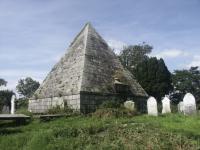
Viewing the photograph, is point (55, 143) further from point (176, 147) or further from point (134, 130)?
point (176, 147)

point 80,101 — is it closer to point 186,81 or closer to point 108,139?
point 108,139

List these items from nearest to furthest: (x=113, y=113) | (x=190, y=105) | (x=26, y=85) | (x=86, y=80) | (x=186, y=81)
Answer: (x=113, y=113)
(x=190, y=105)
(x=86, y=80)
(x=186, y=81)
(x=26, y=85)

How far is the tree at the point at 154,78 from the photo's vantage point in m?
47.1

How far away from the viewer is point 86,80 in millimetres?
22281

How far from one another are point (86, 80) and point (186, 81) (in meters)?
58.0

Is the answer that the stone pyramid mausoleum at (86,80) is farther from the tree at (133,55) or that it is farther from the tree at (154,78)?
the tree at (133,55)

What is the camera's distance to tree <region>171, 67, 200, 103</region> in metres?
74.2

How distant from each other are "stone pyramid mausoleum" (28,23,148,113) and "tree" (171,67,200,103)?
4838cm

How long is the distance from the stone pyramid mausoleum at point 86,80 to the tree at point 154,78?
21664 millimetres

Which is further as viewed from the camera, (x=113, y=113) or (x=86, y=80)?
(x=86, y=80)

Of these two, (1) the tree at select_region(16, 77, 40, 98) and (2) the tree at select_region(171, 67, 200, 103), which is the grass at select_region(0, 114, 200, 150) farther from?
(1) the tree at select_region(16, 77, 40, 98)

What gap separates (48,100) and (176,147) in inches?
599

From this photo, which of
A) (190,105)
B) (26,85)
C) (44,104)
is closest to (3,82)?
(26,85)

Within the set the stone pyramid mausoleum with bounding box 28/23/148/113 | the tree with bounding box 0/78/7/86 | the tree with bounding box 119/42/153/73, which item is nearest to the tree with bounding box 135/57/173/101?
the tree with bounding box 119/42/153/73
